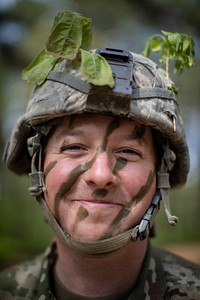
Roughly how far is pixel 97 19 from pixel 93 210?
6.03 metres

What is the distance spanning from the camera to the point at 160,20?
21.8 feet

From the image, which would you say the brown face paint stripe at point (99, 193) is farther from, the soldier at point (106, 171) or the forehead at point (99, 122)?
the forehead at point (99, 122)

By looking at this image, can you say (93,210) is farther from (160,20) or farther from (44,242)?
(44,242)

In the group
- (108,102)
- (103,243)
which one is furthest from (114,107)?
(103,243)

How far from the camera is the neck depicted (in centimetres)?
283

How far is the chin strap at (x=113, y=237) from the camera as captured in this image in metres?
2.57

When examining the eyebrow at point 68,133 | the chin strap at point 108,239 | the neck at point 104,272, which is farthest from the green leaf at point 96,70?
the neck at point 104,272

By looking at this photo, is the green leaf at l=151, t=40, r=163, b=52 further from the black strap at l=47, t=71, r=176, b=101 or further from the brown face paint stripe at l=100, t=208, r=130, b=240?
the brown face paint stripe at l=100, t=208, r=130, b=240

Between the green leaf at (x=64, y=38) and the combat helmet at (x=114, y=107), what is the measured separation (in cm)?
13

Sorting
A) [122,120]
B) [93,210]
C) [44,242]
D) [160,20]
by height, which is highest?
[160,20]

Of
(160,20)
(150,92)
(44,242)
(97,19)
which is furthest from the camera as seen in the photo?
(44,242)

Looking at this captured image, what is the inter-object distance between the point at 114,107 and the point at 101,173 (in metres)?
0.37

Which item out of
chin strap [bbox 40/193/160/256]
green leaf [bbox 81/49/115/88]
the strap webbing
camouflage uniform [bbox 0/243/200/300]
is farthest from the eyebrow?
camouflage uniform [bbox 0/243/200/300]

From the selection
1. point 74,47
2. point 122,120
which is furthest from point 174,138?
point 74,47
